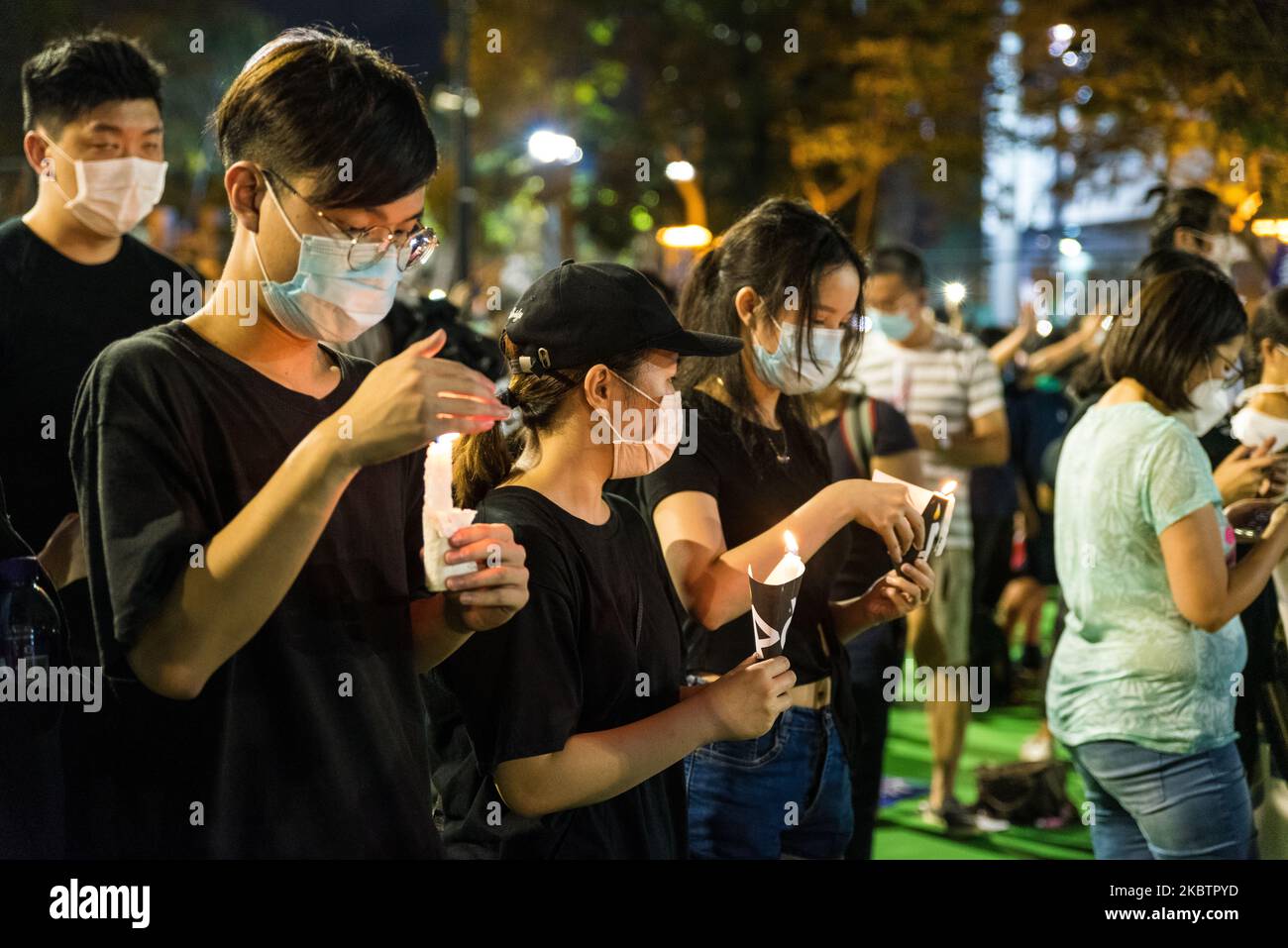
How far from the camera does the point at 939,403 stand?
A: 640cm

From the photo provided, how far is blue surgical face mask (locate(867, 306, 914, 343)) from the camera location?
648 cm

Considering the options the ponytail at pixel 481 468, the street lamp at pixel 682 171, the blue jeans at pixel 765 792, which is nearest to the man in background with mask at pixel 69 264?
the ponytail at pixel 481 468

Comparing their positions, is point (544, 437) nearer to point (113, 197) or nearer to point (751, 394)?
point (751, 394)

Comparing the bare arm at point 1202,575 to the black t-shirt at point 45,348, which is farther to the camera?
the bare arm at point 1202,575

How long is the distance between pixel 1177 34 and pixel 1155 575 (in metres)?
4.46

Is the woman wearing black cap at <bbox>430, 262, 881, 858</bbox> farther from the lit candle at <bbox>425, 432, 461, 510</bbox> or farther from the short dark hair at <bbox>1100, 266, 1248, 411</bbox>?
the short dark hair at <bbox>1100, 266, 1248, 411</bbox>

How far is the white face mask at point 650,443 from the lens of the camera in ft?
8.20

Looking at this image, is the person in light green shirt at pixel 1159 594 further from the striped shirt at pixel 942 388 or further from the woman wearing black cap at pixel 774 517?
the striped shirt at pixel 942 388

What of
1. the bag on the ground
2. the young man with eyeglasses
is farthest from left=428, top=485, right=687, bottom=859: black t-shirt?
the bag on the ground

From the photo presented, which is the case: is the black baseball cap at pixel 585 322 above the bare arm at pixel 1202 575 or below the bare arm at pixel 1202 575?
above

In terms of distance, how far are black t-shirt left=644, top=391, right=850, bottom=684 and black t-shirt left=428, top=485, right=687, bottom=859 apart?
41 cm

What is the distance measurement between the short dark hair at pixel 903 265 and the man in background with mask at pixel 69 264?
3.87 metres
